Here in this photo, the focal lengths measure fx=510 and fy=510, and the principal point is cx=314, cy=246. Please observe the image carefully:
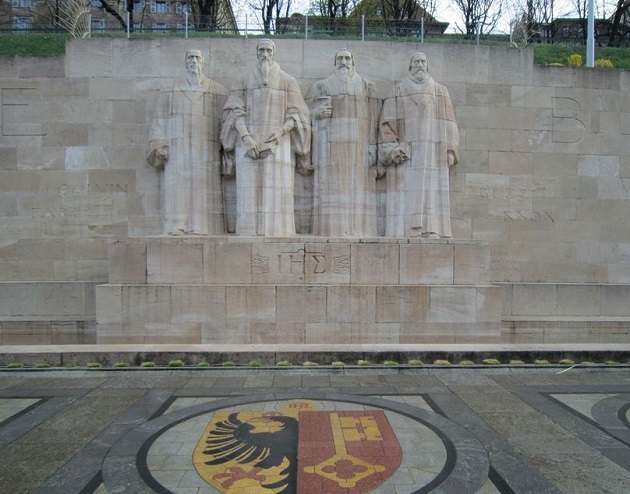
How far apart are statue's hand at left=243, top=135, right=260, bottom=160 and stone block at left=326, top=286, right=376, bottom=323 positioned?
3495 mm

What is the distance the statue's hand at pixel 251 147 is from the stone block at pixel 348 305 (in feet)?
11.5

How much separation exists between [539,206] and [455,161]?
2871 mm

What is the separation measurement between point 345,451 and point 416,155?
826cm

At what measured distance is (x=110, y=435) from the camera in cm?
571

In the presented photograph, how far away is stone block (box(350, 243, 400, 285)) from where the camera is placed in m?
10.9

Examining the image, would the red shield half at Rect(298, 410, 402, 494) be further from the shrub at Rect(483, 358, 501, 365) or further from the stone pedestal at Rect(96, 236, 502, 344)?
the stone pedestal at Rect(96, 236, 502, 344)

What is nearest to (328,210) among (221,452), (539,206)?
(539,206)

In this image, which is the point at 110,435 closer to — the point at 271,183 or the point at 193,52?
the point at 271,183

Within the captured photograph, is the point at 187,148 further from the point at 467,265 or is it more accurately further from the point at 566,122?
the point at 566,122

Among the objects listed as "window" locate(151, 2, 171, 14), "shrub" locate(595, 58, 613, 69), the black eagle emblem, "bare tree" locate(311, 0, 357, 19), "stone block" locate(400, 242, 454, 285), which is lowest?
the black eagle emblem

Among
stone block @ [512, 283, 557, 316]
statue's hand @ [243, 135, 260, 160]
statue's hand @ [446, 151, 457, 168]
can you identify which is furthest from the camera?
stone block @ [512, 283, 557, 316]

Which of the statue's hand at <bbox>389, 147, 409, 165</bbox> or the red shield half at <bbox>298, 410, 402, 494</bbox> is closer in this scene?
the red shield half at <bbox>298, 410, 402, 494</bbox>

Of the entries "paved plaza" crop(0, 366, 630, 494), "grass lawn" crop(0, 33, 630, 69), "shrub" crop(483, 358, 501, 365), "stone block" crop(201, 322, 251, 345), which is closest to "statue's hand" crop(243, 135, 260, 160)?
"stone block" crop(201, 322, 251, 345)

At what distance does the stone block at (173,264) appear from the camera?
10703 mm
